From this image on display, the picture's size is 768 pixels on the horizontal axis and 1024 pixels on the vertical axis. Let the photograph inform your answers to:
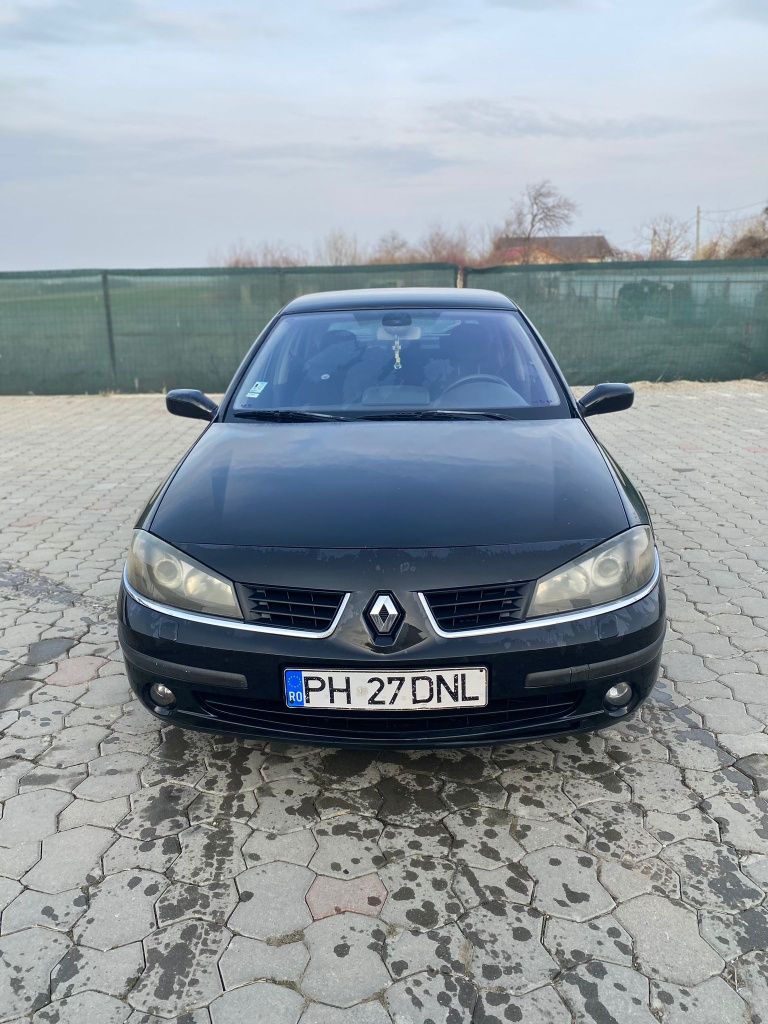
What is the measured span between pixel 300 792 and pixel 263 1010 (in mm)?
771

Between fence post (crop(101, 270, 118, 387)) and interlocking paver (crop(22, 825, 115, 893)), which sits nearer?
interlocking paver (crop(22, 825, 115, 893))

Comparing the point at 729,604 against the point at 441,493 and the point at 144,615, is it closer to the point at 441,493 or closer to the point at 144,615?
the point at 441,493

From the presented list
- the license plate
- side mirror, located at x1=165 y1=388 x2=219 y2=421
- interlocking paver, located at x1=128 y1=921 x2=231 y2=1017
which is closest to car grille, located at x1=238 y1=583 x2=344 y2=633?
the license plate

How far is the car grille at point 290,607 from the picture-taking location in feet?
6.93

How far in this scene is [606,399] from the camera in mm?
3545

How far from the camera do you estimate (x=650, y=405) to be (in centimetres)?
1012

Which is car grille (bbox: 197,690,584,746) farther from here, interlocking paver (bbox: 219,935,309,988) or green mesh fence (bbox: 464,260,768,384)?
green mesh fence (bbox: 464,260,768,384)

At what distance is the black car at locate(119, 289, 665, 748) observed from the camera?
2.09 metres

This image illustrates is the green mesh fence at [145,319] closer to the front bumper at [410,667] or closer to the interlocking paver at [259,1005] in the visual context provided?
the front bumper at [410,667]

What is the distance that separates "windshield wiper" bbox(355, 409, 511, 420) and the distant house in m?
27.4

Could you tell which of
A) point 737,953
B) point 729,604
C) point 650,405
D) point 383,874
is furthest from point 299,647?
point 650,405

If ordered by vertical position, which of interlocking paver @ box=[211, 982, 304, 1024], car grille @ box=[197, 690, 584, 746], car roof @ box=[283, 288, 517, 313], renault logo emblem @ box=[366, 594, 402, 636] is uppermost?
car roof @ box=[283, 288, 517, 313]

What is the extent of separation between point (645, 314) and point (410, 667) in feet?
34.5

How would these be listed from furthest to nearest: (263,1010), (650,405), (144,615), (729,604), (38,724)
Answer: (650,405) < (729,604) < (38,724) < (144,615) < (263,1010)
